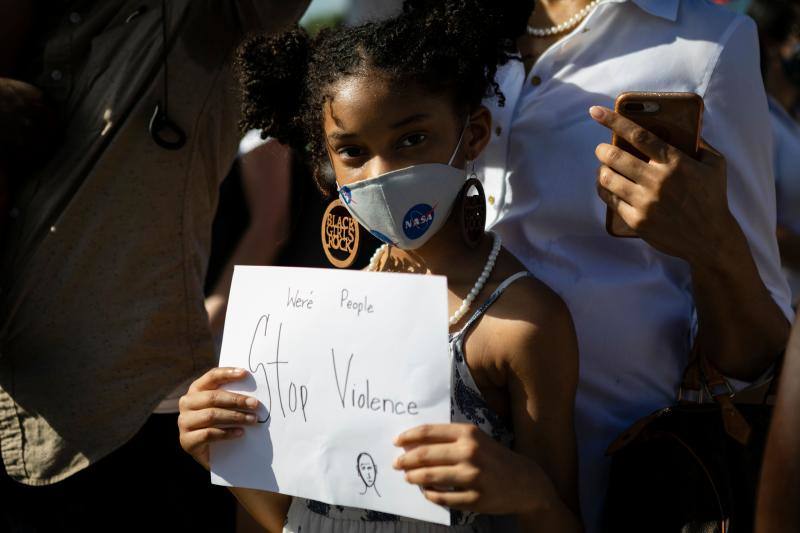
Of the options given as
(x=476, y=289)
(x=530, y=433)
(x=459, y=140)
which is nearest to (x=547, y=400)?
(x=530, y=433)

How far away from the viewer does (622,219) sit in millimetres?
1624

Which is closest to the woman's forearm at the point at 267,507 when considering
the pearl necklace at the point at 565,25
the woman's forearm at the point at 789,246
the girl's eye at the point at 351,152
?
the girl's eye at the point at 351,152

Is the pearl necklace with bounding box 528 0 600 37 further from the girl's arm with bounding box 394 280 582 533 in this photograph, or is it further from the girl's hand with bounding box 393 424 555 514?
the girl's hand with bounding box 393 424 555 514

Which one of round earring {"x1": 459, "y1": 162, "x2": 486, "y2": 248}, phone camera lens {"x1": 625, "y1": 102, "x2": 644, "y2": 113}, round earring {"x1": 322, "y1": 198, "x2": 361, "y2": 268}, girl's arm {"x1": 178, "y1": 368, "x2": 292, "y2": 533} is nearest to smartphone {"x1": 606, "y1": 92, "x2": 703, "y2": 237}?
phone camera lens {"x1": 625, "y1": 102, "x2": 644, "y2": 113}

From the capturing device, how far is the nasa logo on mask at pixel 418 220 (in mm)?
1618

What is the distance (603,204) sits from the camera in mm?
1794

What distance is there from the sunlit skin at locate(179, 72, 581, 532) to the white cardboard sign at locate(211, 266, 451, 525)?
5 centimetres

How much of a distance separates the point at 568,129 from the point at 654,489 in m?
0.79

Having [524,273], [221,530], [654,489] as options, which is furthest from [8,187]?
[654,489]

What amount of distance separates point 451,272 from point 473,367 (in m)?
0.23

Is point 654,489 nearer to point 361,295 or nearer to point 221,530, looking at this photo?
point 361,295

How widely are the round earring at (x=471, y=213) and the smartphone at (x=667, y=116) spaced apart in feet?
0.97

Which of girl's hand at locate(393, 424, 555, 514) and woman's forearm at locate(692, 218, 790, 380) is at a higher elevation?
woman's forearm at locate(692, 218, 790, 380)

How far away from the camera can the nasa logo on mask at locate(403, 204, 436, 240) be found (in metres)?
1.62
